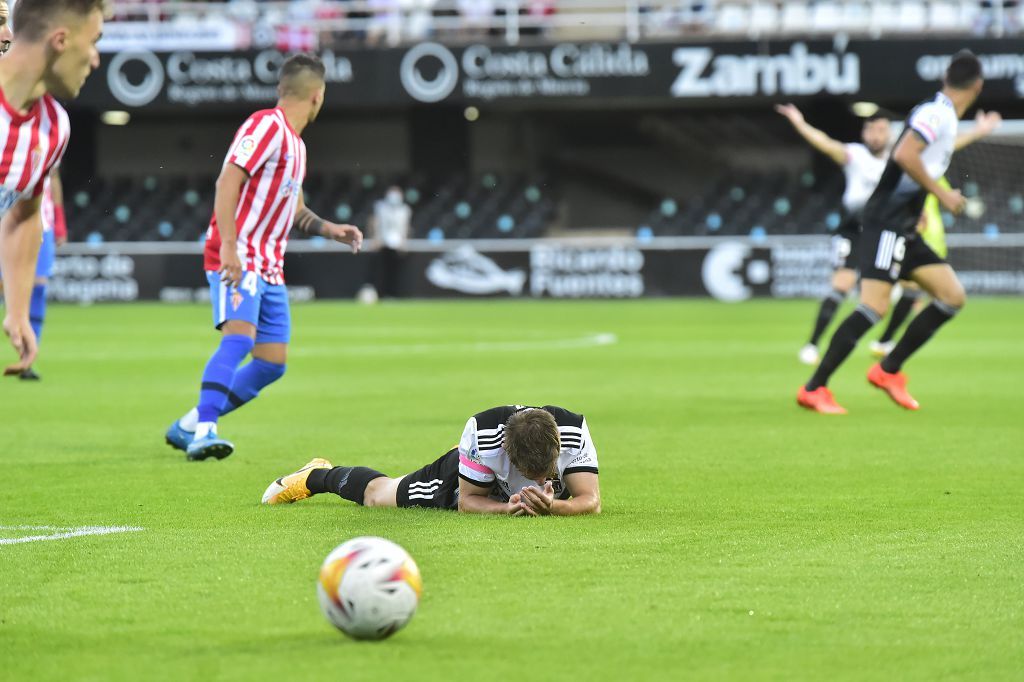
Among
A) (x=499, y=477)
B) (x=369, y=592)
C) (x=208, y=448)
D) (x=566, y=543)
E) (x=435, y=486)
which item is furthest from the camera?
(x=208, y=448)

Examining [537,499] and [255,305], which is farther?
[255,305]

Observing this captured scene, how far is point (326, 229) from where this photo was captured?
8414mm

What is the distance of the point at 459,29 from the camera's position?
100 feet

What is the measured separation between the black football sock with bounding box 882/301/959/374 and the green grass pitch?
0.41m

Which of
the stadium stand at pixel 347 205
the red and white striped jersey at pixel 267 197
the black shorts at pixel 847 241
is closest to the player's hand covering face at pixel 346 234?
the red and white striped jersey at pixel 267 197

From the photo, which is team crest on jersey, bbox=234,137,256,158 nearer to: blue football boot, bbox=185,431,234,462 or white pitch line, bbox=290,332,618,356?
blue football boot, bbox=185,431,234,462

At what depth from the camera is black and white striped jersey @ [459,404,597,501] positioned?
19.4 ft

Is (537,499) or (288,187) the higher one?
(288,187)

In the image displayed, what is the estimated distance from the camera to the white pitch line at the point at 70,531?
18.8ft

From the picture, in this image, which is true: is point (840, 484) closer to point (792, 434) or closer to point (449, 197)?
point (792, 434)

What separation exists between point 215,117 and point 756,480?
94.8 ft

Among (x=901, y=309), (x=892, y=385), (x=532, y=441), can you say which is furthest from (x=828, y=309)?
(x=532, y=441)

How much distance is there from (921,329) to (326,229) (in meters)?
4.19

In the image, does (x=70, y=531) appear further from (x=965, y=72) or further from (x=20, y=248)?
(x=965, y=72)
